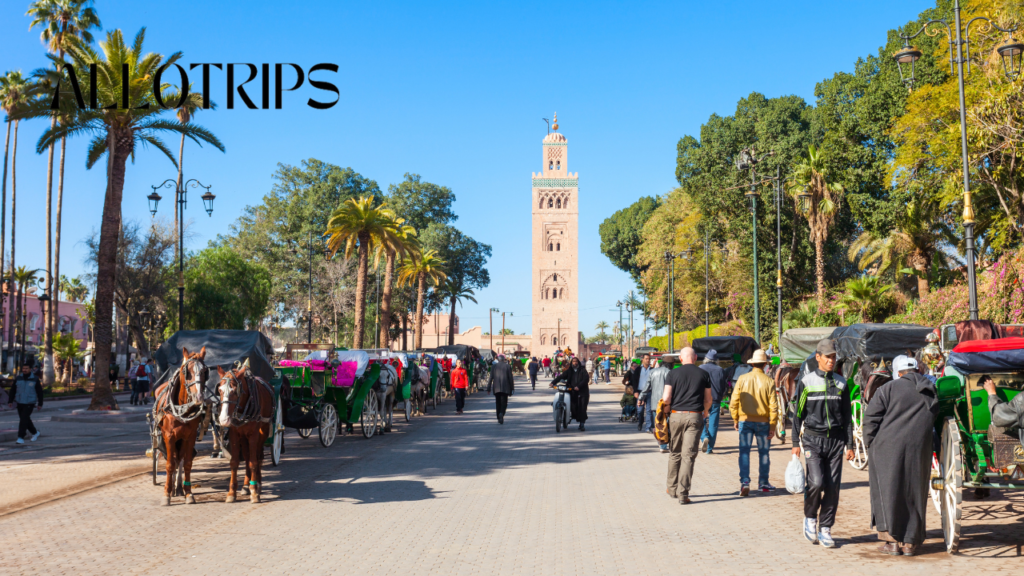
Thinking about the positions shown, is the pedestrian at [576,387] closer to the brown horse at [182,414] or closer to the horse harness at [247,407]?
the horse harness at [247,407]

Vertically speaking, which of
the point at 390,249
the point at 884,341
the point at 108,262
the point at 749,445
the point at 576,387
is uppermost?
the point at 390,249

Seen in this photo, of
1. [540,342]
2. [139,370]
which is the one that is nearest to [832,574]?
[139,370]

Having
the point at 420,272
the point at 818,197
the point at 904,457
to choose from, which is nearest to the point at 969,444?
the point at 904,457

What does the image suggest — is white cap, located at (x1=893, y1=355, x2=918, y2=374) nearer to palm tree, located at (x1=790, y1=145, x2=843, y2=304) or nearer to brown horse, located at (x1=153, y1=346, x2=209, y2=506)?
brown horse, located at (x1=153, y1=346, x2=209, y2=506)

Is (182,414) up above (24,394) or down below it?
above

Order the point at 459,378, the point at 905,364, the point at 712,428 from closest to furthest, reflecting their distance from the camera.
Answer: the point at 905,364 → the point at 712,428 → the point at 459,378

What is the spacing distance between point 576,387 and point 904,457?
12000 mm

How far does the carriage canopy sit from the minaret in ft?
286

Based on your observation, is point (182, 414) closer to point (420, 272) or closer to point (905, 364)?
point (905, 364)

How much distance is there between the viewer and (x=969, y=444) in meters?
7.09

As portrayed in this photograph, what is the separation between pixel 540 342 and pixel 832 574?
103m

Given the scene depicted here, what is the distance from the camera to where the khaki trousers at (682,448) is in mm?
9383

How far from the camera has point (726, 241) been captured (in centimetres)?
5512

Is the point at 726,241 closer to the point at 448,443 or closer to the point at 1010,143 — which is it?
the point at 1010,143
